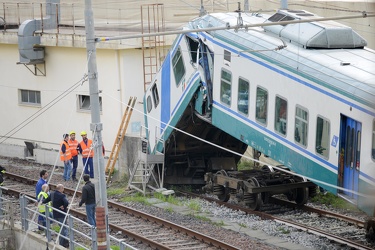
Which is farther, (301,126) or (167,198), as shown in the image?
(167,198)

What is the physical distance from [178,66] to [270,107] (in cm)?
458

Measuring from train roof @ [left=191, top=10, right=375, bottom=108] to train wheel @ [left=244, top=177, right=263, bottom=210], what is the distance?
3.50m

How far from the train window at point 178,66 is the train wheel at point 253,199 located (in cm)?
369

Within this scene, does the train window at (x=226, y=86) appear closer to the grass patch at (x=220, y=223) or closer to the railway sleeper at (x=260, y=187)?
the railway sleeper at (x=260, y=187)

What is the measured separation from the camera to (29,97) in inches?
1292

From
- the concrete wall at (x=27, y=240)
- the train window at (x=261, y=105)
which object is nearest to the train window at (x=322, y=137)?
the train window at (x=261, y=105)

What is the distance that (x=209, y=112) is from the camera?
22.6 m

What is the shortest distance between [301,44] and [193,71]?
12.7ft

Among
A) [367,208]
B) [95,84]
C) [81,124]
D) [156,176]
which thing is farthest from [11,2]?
[367,208]

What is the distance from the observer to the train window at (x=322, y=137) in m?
17.8

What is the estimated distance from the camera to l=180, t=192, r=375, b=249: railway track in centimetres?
1855

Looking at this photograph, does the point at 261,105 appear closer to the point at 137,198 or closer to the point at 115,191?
the point at 137,198

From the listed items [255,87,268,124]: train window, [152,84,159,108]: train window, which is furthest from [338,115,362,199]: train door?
[152,84,159,108]: train window

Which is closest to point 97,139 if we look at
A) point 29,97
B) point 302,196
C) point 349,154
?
point 349,154
